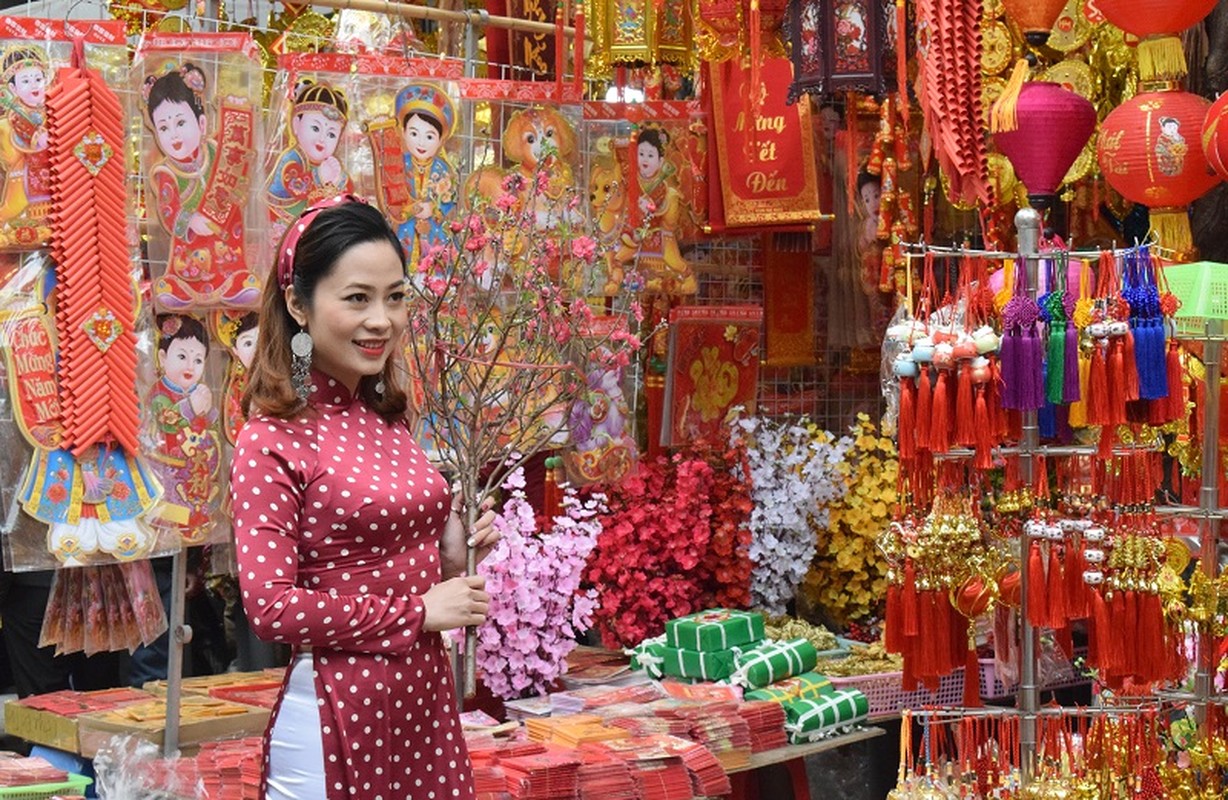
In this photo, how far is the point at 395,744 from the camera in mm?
2559

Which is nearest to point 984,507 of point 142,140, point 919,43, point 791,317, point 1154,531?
point 1154,531

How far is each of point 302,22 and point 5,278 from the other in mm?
2402

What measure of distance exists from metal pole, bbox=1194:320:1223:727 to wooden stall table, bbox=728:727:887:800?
50.2 inches

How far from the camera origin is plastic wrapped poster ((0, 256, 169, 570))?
3492mm

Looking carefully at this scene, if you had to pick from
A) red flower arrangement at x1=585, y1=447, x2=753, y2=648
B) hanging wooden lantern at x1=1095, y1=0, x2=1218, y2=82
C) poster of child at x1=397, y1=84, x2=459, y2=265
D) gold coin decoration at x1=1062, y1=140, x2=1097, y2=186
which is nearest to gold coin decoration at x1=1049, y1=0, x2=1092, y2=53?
gold coin decoration at x1=1062, y1=140, x2=1097, y2=186

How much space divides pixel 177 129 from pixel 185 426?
2.14ft

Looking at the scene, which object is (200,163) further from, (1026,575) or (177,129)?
(1026,575)

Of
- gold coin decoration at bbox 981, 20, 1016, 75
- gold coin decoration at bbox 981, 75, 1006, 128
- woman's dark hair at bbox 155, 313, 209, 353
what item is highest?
gold coin decoration at bbox 981, 20, 1016, 75

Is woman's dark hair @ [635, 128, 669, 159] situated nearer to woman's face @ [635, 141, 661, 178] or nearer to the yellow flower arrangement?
woman's face @ [635, 141, 661, 178]

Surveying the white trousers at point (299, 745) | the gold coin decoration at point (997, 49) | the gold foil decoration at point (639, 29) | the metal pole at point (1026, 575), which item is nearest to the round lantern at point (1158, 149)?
the gold coin decoration at point (997, 49)

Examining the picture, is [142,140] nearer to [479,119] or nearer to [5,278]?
[5,278]

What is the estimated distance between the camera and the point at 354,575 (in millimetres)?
2520

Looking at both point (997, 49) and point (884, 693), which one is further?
point (997, 49)

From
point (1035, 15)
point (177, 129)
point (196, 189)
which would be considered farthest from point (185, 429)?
point (1035, 15)
